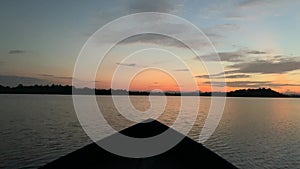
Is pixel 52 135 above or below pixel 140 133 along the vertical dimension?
below

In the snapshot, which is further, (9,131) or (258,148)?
(9,131)

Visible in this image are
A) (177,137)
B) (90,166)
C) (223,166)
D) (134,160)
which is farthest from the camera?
(177,137)

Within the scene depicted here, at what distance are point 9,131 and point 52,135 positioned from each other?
5.46 m

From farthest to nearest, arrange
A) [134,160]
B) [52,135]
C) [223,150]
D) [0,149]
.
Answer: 1. [52,135]
2. [223,150]
3. [0,149]
4. [134,160]

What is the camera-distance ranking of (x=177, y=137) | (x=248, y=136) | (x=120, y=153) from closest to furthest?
(x=120, y=153) < (x=177, y=137) < (x=248, y=136)

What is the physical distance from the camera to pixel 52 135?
102 ft

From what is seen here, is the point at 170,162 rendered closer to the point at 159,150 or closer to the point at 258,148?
the point at 159,150

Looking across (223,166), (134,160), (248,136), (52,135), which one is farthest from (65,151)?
(248,136)

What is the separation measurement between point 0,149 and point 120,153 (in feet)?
46.6

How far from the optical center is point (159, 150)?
13.8 metres

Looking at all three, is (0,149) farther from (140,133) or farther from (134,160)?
(134,160)

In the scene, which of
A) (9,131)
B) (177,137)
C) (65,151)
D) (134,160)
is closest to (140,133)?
(177,137)

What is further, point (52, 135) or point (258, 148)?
point (52, 135)

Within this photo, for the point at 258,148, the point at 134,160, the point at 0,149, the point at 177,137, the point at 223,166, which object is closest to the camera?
the point at 223,166
